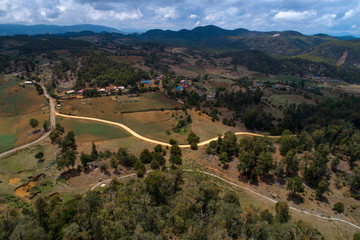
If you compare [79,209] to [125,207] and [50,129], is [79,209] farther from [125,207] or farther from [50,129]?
[50,129]

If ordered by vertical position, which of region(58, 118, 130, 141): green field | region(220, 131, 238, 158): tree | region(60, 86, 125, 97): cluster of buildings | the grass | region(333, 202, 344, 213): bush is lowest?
the grass

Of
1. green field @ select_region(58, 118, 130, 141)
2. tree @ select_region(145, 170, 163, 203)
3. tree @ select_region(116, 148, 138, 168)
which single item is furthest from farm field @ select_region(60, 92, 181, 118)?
tree @ select_region(145, 170, 163, 203)

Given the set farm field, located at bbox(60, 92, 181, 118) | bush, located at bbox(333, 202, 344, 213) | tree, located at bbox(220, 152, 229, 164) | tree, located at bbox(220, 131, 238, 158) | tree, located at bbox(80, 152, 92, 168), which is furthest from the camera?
farm field, located at bbox(60, 92, 181, 118)

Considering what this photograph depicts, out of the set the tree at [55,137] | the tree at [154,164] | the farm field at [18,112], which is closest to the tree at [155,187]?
the tree at [154,164]

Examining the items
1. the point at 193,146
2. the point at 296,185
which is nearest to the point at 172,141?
the point at 193,146

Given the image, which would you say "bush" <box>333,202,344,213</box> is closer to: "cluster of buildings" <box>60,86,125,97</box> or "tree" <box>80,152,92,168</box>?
"tree" <box>80,152,92,168</box>

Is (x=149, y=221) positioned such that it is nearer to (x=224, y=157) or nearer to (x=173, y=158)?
(x=173, y=158)

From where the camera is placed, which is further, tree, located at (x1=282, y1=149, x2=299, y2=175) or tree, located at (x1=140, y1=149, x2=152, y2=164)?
tree, located at (x1=140, y1=149, x2=152, y2=164)

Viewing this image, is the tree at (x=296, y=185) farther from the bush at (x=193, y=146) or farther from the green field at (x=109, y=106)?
the green field at (x=109, y=106)
